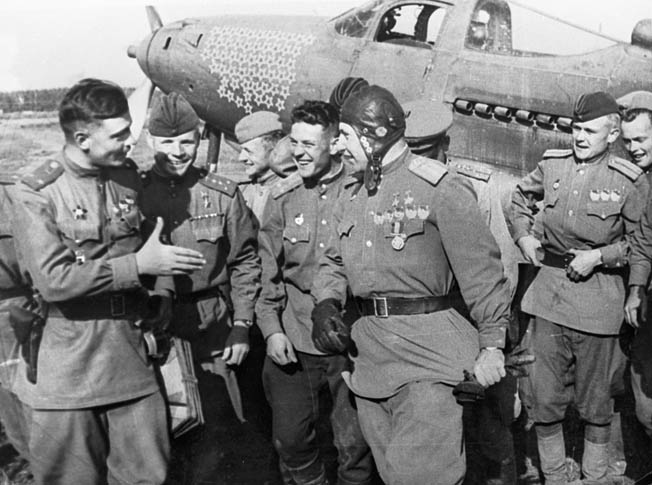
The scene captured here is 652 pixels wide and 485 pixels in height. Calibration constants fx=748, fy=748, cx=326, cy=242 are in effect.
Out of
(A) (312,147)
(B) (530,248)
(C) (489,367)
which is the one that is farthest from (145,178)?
(B) (530,248)

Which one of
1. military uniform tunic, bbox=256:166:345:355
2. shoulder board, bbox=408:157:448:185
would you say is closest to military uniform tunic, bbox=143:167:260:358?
military uniform tunic, bbox=256:166:345:355

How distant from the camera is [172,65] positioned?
297 inches

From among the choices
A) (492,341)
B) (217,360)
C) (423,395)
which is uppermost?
(492,341)

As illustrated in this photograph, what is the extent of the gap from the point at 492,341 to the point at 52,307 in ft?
5.75

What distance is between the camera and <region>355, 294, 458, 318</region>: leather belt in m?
3.15

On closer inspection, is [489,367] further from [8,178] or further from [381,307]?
[8,178]

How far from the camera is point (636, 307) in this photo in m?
3.90

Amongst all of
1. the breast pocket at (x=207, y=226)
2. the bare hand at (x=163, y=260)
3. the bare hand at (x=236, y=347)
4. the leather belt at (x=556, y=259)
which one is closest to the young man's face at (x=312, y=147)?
the breast pocket at (x=207, y=226)

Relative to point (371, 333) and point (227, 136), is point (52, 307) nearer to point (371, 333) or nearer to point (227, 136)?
point (371, 333)

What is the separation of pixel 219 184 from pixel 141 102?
15.8 ft

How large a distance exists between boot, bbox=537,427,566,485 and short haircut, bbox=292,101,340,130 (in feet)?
6.80

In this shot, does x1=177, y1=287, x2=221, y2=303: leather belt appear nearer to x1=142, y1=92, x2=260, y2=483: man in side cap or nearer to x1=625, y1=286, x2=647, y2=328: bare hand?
x1=142, y1=92, x2=260, y2=483: man in side cap

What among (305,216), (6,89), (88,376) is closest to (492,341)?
Answer: (305,216)

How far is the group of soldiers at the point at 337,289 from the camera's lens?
2.94 metres
